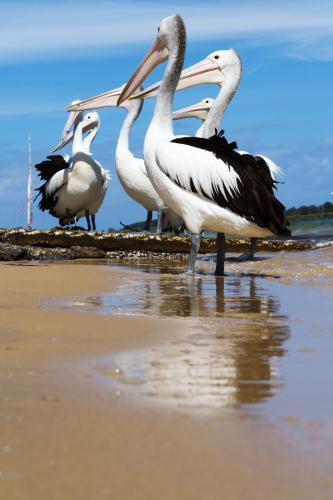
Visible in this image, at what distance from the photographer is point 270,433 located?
2100 millimetres

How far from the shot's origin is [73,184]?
50.9 ft

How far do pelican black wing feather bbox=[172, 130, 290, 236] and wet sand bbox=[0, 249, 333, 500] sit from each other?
121 inches

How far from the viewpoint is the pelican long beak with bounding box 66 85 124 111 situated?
1566cm

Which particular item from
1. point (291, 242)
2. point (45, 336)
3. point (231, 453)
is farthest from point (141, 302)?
point (291, 242)

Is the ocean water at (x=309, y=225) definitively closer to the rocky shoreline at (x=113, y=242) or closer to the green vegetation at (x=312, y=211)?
the green vegetation at (x=312, y=211)

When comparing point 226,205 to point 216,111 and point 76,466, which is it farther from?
point 76,466

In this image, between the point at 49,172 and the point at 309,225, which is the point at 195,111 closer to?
the point at 49,172

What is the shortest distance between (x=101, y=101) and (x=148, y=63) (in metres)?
5.97

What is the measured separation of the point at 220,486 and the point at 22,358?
1412 millimetres

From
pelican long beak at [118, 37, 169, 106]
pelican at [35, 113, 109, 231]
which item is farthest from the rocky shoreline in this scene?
pelican at [35, 113, 109, 231]

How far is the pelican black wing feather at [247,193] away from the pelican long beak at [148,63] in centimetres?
203

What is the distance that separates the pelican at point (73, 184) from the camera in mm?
15555

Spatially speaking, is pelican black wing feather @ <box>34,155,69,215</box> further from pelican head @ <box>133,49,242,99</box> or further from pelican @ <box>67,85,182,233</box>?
pelican head @ <box>133,49,242,99</box>

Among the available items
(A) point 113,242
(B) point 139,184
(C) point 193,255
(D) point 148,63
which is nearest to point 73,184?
(B) point 139,184
